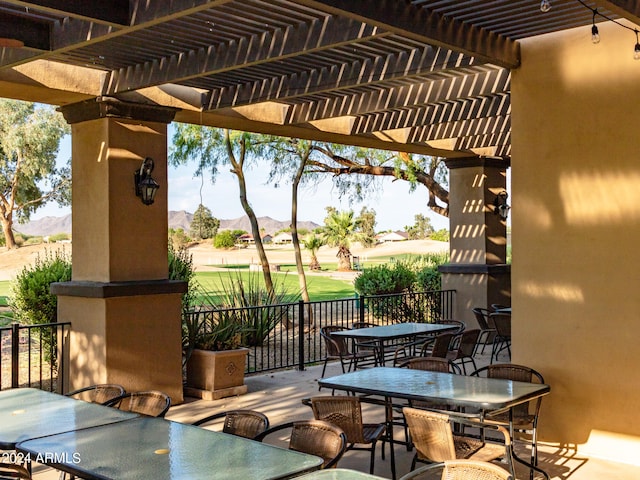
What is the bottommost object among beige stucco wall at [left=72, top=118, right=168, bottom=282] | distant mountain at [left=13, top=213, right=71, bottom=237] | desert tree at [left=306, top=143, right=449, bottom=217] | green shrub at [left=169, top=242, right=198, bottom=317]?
green shrub at [left=169, top=242, right=198, bottom=317]

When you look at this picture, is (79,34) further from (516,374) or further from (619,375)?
(619,375)

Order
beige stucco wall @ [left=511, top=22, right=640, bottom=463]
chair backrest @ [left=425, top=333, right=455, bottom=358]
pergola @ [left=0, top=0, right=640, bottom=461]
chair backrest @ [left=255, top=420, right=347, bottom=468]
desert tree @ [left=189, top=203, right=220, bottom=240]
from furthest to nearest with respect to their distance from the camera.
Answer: desert tree @ [left=189, top=203, right=220, bottom=240] < chair backrest @ [left=425, top=333, right=455, bottom=358] < beige stucco wall @ [left=511, top=22, right=640, bottom=463] < pergola @ [left=0, top=0, right=640, bottom=461] < chair backrest @ [left=255, top=420, right=347, bottom=468]

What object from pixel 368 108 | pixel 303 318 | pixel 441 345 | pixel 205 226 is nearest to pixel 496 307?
pixel 303 318

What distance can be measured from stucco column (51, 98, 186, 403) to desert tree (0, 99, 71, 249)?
22.9 meters

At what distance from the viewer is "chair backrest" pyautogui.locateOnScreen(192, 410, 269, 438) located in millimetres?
4219

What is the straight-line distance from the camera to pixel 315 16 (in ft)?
18.9

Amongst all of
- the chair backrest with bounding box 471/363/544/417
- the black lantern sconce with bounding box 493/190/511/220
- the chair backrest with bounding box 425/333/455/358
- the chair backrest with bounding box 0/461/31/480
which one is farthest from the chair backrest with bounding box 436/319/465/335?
the chair backrest with bounding box 0/461/31/480

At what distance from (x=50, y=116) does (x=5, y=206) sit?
4.17m

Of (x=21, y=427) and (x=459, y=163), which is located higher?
(x=459, y=163)

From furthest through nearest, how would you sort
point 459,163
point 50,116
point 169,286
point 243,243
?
point 243,243, point 50,116, point 459,163, point 169,286

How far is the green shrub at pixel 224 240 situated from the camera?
39531mm

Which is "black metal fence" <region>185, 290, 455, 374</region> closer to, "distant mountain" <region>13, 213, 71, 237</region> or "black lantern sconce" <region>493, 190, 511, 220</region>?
"black lantern sconce" <region>493, 190, 511, 220</region>

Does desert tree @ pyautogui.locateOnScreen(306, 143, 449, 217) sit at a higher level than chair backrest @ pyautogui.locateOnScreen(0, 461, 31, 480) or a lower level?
higher

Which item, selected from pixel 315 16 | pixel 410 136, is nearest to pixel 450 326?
pixel 410 136
